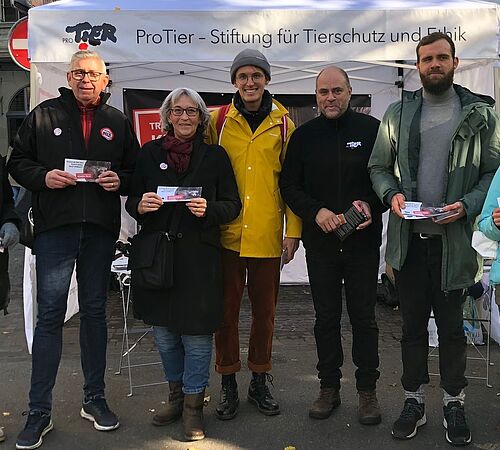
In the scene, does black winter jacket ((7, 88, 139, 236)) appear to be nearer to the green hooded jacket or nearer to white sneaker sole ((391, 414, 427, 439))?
the green hooded jacket

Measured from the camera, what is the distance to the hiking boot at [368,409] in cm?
357

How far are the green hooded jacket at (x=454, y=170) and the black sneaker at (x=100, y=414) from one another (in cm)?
185

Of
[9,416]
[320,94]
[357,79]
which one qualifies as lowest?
[9,416]

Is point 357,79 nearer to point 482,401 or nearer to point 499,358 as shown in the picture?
point 499,358

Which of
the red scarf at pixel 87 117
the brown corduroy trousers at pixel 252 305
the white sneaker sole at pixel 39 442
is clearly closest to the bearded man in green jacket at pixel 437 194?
the brown corduroy trousers at pixel 252 305

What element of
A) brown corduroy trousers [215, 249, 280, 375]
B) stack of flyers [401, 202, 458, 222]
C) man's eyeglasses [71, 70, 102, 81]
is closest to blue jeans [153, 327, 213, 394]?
brown corduroy trousers [215, 249, 280, 375]

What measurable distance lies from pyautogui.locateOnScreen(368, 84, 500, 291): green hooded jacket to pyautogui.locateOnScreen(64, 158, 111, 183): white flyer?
1.50 metres

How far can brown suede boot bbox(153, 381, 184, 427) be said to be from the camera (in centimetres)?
359

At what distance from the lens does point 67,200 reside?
10.9 ft

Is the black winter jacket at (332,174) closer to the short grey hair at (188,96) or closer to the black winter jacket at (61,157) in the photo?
the short grey hair at (188,96)

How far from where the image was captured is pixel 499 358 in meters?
4.85

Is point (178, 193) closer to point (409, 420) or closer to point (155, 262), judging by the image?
point (155, 262)

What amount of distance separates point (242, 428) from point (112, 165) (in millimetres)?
1690

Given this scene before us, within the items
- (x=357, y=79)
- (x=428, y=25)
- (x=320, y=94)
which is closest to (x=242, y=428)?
(x=320, y=94)
